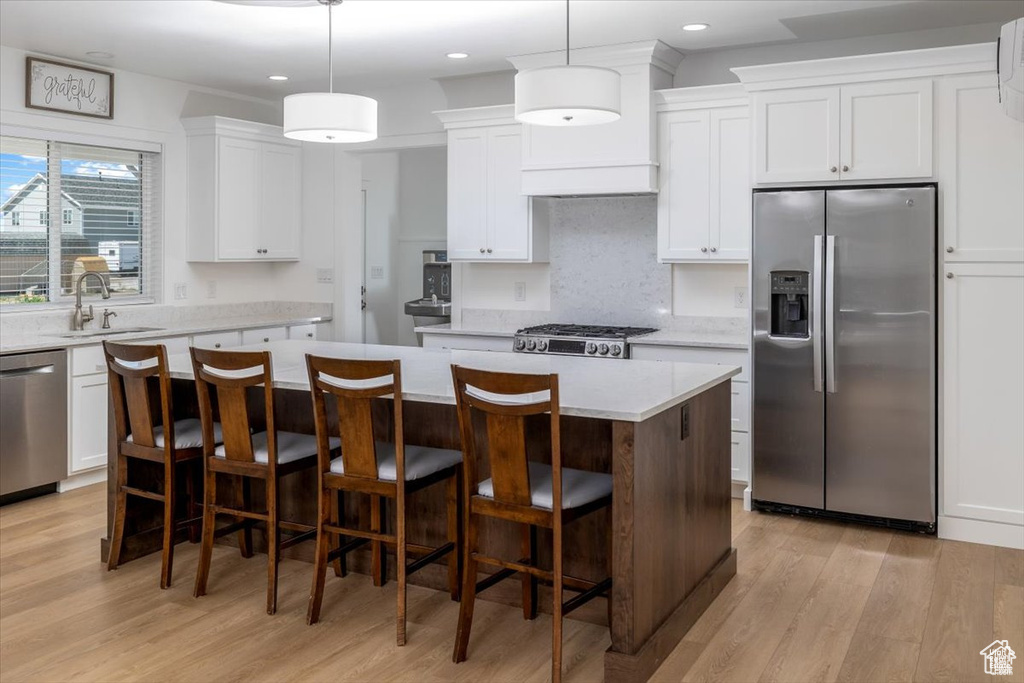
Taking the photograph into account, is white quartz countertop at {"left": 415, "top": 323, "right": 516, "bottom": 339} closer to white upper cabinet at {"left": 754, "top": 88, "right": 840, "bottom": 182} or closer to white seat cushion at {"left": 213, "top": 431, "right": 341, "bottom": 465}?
white upper cabinet at {"left": 754, "top": 88, "right": 840, "bottom": 182}

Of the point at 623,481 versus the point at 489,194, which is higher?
the point at 489,194

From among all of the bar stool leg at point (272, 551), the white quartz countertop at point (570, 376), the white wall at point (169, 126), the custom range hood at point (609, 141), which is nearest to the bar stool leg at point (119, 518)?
the white quartz countertop at point (570, 376)

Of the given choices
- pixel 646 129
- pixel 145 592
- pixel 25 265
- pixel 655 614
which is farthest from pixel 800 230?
pixel 25 265

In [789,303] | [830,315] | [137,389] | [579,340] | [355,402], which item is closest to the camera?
[355,402]

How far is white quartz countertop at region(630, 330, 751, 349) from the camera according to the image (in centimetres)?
479

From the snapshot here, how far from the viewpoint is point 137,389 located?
3492 millimetres

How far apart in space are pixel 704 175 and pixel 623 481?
110 inches

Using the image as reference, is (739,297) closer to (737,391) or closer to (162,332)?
(737,391)

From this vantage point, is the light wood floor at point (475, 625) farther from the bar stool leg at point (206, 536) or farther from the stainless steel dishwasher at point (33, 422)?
the stainless steel dishwasher at point (33, 422)

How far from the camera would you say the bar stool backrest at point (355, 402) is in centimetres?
288

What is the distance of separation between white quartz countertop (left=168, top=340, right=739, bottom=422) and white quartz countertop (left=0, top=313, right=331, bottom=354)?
1304 millimetres

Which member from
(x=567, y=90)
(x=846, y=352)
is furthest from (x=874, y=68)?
(x=567, y=90)

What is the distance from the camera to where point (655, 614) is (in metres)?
2.88

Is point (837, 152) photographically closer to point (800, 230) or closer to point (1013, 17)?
point (800, 230)
